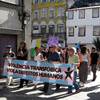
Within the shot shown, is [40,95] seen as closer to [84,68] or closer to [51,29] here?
[84,68]

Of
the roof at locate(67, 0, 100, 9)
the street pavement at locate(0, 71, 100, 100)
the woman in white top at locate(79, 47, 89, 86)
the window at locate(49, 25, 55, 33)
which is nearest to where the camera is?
the street pavement at locate(0, 71, 100, 100)

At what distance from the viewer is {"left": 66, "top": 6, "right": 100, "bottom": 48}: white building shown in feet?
114

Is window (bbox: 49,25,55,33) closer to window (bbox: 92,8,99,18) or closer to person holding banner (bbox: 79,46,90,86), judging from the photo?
window (bbox: 92,8,99,18)

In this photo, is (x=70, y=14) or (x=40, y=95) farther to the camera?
(x=70, y=14)

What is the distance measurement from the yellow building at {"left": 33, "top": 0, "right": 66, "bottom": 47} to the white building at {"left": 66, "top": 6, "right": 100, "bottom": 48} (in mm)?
1541

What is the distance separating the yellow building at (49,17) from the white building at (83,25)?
154cm

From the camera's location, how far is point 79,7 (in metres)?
36.4

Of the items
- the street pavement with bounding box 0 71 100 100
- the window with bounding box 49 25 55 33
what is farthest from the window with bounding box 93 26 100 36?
the street pavement with bounding box 0 71 100 100

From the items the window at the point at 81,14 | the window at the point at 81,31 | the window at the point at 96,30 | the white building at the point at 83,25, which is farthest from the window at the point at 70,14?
the window at the point at 96,30

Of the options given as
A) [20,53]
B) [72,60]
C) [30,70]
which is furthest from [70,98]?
[20,53]

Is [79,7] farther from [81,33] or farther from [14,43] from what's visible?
[14,43]

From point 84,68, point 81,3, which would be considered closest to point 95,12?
point 81,3

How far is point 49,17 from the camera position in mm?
38938

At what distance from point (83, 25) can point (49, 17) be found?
7393mm
